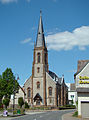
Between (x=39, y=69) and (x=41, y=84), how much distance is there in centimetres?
542

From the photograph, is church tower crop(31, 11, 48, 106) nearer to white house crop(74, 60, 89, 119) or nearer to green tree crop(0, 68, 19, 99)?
green tree crop(0, 68, 19, 99)

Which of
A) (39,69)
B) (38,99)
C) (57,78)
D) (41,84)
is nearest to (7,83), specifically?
(38,99)

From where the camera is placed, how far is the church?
7438cm

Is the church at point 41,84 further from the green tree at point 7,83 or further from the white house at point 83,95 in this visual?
the white house at point 83,95

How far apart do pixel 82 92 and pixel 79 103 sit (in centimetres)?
170

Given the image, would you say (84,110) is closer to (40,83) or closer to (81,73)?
(81,73)

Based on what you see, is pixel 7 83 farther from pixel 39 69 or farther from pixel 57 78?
pixel 57 78

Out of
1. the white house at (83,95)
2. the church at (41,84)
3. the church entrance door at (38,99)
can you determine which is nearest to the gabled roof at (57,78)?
the church at (41,84)

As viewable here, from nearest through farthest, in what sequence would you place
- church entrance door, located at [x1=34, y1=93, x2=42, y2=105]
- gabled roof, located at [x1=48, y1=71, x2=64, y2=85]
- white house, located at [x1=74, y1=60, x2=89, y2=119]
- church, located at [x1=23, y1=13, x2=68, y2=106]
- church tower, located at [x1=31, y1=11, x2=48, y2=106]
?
white house, located at [x1=74, y1=60, x2=89, y2=119] < church entrance door, located at [x1=34, y1=93, x2=42, y2=105] < church, located at [x1=23, y1=13, x2=68, y2=106] < church tower, located at [x1=31, y1=11, x2=48, y2=106] < gabled roof, located at [x1=48, y1=71, x2=64, y2=85]

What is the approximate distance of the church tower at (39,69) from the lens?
245ft

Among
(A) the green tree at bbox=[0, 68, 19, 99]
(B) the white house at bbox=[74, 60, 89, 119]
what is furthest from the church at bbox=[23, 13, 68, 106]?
(B) the white house at bbox=[74, 60, 89, 119]

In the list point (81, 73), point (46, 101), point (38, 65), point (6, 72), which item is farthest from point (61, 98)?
point (81, 73)

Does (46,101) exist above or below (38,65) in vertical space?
below

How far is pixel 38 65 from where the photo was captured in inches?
3063
